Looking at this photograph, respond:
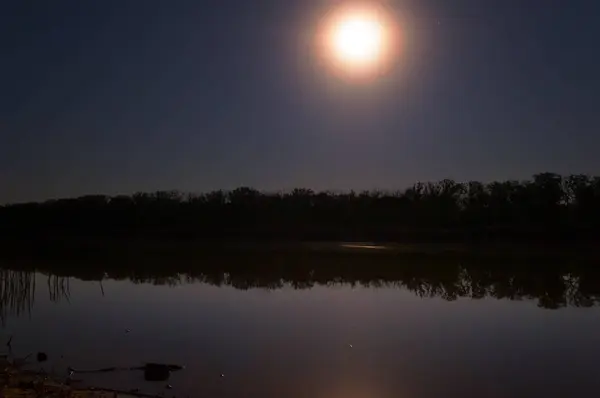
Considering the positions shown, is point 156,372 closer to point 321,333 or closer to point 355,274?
point 321,333

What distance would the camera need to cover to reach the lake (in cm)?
913

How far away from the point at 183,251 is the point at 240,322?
85.3 feet

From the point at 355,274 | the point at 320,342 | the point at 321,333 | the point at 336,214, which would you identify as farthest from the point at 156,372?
the point at 336,214

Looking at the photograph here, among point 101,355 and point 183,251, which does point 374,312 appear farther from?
point 183,251

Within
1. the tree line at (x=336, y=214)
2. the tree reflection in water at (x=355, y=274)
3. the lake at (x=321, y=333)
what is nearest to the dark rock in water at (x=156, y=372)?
the lake at (x=321, y=333)

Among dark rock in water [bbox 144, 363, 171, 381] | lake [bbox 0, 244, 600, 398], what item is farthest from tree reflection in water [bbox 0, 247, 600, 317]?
dark rock in water [bbox 144, 363, 171, 381]

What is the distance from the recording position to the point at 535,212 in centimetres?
4431

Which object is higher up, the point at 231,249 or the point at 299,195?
the point at 299,195

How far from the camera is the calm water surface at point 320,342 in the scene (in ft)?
29.6

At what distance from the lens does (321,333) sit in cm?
1280

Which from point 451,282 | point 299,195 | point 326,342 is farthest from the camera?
point 299,195

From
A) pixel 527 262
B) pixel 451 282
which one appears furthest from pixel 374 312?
pixel 527 262

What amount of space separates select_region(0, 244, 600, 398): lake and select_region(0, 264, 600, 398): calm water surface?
0.03 meters

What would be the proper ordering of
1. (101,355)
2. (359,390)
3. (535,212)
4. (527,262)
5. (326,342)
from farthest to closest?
(535,212) → (527,262) → (326,342) → (101,355) → (359,390)
